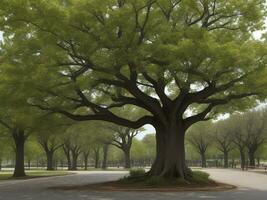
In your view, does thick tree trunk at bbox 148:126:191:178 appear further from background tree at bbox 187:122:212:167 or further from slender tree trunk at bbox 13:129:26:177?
background tree at bbox 187:122:212:167

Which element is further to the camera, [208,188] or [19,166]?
[19,166]

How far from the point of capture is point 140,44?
78.0 feet

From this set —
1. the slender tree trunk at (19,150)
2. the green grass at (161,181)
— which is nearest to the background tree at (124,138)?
the slender tree trunk at (19,150)

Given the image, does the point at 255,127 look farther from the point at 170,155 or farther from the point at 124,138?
the point at 170,155

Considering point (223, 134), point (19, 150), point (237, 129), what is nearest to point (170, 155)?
point (19, 150)

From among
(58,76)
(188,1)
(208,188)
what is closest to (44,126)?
(58,76)

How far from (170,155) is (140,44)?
27.8ft

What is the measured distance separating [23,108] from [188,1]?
1183cm

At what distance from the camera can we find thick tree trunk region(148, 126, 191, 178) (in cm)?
2891

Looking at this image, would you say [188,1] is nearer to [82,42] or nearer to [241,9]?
[241,9]

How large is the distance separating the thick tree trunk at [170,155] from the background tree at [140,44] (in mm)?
83

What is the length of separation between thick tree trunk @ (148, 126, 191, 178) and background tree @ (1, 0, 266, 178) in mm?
83

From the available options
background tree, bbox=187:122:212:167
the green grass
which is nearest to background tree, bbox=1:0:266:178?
the green grass

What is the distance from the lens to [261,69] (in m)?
25.0
